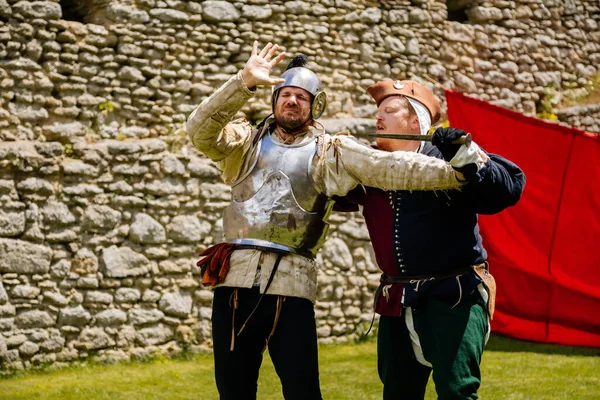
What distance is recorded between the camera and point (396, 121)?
10.8 ft

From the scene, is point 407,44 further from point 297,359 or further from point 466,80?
point 297,359

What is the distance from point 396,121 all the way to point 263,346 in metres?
0.99

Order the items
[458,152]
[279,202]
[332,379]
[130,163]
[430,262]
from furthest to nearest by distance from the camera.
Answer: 1. [130,163]
2. [332,379]
3. [279,202]
4. [430,262]
5. [458,152]

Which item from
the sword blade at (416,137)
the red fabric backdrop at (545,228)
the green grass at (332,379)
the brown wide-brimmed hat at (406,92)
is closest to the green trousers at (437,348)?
the sword blade at (416,137)

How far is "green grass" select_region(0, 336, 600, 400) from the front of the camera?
199 inches

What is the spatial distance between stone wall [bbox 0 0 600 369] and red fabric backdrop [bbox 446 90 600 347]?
1.09 metres

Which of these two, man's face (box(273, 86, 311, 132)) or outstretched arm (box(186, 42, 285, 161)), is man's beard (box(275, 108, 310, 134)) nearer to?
man's face (box(273, 86, 311, 132))

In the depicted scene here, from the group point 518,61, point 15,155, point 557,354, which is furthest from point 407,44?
point 15,155

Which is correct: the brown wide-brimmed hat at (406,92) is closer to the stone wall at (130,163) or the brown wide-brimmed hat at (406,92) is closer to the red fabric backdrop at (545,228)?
the red fabric backdrop at (545,228)

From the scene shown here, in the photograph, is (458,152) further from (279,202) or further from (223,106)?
(223,106)

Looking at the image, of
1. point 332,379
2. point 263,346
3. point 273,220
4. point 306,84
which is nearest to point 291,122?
point 306,84

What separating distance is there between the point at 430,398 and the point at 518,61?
167 inches

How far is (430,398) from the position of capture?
16.0 feet

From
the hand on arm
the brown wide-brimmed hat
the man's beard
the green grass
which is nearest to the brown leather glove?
the man's beard
